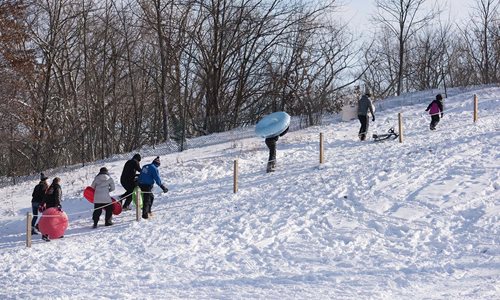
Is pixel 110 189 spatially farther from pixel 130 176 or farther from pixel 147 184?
pixel 130 176

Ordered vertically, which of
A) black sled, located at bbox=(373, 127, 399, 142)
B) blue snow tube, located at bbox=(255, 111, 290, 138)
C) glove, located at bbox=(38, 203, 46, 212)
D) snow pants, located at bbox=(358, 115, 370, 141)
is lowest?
glove, located at bbox=(38, 203, 46, 212)

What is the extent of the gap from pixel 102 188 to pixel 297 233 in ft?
17.8

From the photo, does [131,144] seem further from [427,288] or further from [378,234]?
[427,288]

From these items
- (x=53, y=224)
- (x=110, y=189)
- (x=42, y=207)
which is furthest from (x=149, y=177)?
(x=42, y=207)

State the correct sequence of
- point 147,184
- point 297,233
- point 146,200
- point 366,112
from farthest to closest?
1. point 366,112
2. point 147,184
3. point 146,200
4. point 297,233

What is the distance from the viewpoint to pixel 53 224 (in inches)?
577

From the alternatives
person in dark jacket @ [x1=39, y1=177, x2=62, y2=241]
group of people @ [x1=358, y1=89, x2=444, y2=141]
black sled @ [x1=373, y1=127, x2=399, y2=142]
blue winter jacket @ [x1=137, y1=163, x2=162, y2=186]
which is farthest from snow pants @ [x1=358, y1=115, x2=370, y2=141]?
person in dark jacket @ [x1=39, y1=177, x2=62, y2=241]

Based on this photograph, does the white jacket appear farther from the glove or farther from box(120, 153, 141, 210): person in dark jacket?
the glove

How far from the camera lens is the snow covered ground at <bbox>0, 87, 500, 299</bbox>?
10484 mm

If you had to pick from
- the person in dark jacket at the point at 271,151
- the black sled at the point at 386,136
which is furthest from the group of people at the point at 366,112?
the person in dark jacket at the point at 271,151

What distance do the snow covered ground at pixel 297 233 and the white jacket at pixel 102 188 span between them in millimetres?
782

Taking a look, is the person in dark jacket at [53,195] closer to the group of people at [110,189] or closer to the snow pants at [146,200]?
the group of people at [110,189]

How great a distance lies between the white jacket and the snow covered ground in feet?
2.57

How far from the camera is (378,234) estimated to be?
12.9m
